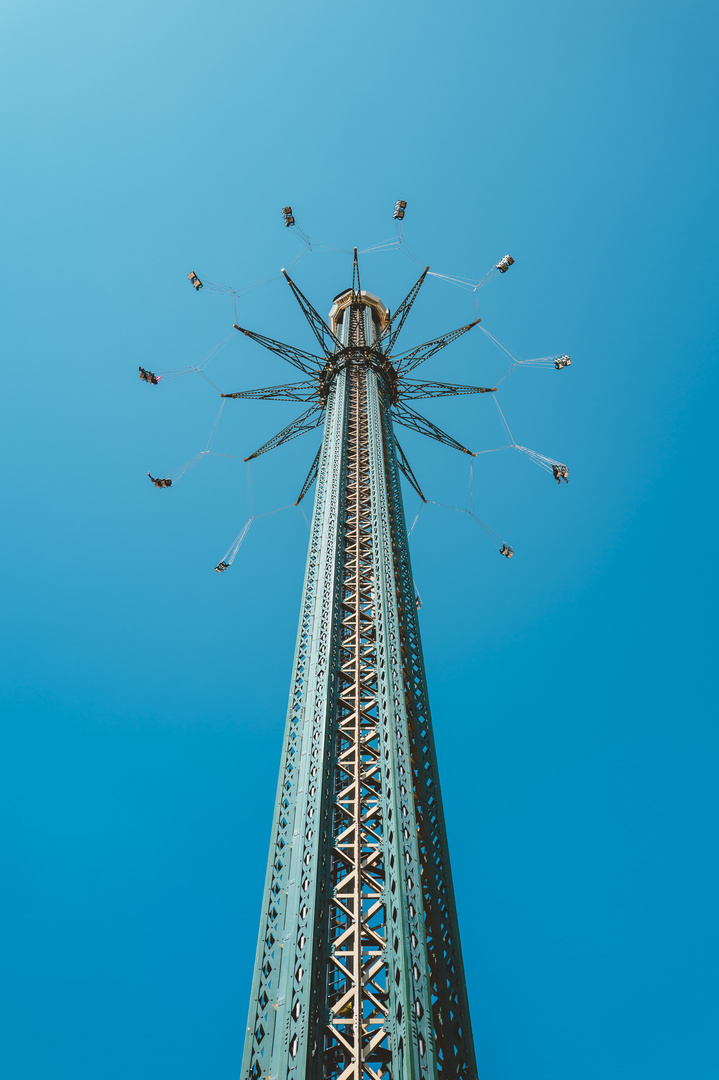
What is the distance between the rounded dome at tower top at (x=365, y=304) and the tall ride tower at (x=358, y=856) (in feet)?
45.2

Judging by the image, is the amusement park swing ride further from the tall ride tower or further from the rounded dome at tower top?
the rounded dome at tower top

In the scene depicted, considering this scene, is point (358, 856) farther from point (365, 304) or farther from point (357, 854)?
point (365, 304)

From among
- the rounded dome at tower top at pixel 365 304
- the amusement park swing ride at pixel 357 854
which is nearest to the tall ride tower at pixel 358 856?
the amusement park swing ride at pixel 357 854

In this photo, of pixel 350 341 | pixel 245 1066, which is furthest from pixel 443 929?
pixel 350 341

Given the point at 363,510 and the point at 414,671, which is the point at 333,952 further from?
the point at 363,510

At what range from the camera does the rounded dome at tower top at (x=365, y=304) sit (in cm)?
2309

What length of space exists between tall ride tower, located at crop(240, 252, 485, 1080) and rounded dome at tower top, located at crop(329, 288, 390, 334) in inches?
542

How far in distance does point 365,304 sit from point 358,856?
20.7 metres

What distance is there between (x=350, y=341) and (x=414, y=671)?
13490 mm

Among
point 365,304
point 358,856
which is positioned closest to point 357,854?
point 358,856

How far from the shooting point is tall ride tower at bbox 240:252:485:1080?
5.16m

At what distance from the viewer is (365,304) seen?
2323cm

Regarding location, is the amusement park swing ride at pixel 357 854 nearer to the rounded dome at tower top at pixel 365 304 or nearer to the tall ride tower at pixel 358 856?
the tall ride tower at pixel 358 856

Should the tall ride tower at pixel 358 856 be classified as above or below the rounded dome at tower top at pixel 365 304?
below
